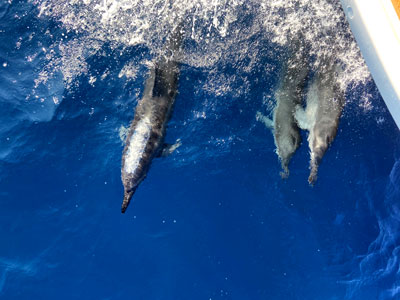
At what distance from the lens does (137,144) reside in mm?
5668

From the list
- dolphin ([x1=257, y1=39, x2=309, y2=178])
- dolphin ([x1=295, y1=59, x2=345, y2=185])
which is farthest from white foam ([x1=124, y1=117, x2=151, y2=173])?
dolphin ([x1=295, y1=59, x2=345, y2=185])

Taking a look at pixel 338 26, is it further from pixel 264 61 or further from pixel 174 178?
pixel 174 178

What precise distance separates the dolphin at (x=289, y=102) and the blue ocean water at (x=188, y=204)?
0.69 meters

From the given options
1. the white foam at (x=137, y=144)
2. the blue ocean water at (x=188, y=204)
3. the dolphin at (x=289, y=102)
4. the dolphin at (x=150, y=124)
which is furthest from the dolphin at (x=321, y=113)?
the white foam at (x=137, y=144)

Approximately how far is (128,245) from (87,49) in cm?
433

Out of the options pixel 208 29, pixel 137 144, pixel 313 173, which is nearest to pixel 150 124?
pixel 137 144

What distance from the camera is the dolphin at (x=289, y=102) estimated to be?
6511mm

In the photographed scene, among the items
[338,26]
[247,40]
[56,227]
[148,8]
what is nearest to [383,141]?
[338,26]

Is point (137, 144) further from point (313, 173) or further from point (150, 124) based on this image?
point (313, 173)

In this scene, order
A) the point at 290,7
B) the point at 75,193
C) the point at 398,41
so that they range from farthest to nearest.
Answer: the point at 75,193, the point at 290,7, the point at 398,41

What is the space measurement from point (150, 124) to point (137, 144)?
431 millimetres

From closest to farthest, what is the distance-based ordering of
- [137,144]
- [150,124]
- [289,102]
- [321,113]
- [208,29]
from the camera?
[137,144], [150,124], [321,113], [289,102], [208,29]

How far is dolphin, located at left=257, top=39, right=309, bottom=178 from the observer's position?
6511 millimetres

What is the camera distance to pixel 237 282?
7.92 metres
